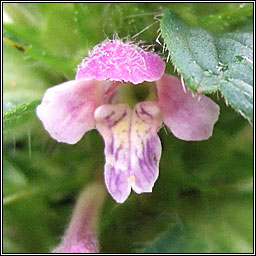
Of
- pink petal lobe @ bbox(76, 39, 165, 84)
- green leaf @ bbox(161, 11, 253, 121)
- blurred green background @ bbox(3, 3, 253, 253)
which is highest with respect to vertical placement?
green leaf @ bbox(161, 11, 253, 121)

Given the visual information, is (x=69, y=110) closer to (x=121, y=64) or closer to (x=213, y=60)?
(x=121, y=64)

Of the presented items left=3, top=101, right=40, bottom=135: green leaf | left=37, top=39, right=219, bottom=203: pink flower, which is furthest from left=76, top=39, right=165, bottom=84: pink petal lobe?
left=3, top=101, right=40, bottom=135: green leaf

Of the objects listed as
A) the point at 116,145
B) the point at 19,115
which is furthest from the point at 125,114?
the point at 19,115

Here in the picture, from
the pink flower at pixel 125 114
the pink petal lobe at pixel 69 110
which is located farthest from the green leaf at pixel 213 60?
the pink petal lobe at pixel 69 110

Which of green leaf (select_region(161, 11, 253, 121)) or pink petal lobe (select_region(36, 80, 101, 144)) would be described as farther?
pink petal lobe (select_region(36, 80, 101, 144))

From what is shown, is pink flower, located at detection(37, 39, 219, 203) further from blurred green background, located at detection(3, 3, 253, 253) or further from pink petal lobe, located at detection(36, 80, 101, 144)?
blurred green background, located at detection(3, 3, 253, 253)

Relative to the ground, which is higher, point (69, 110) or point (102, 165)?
point (69, 110)
